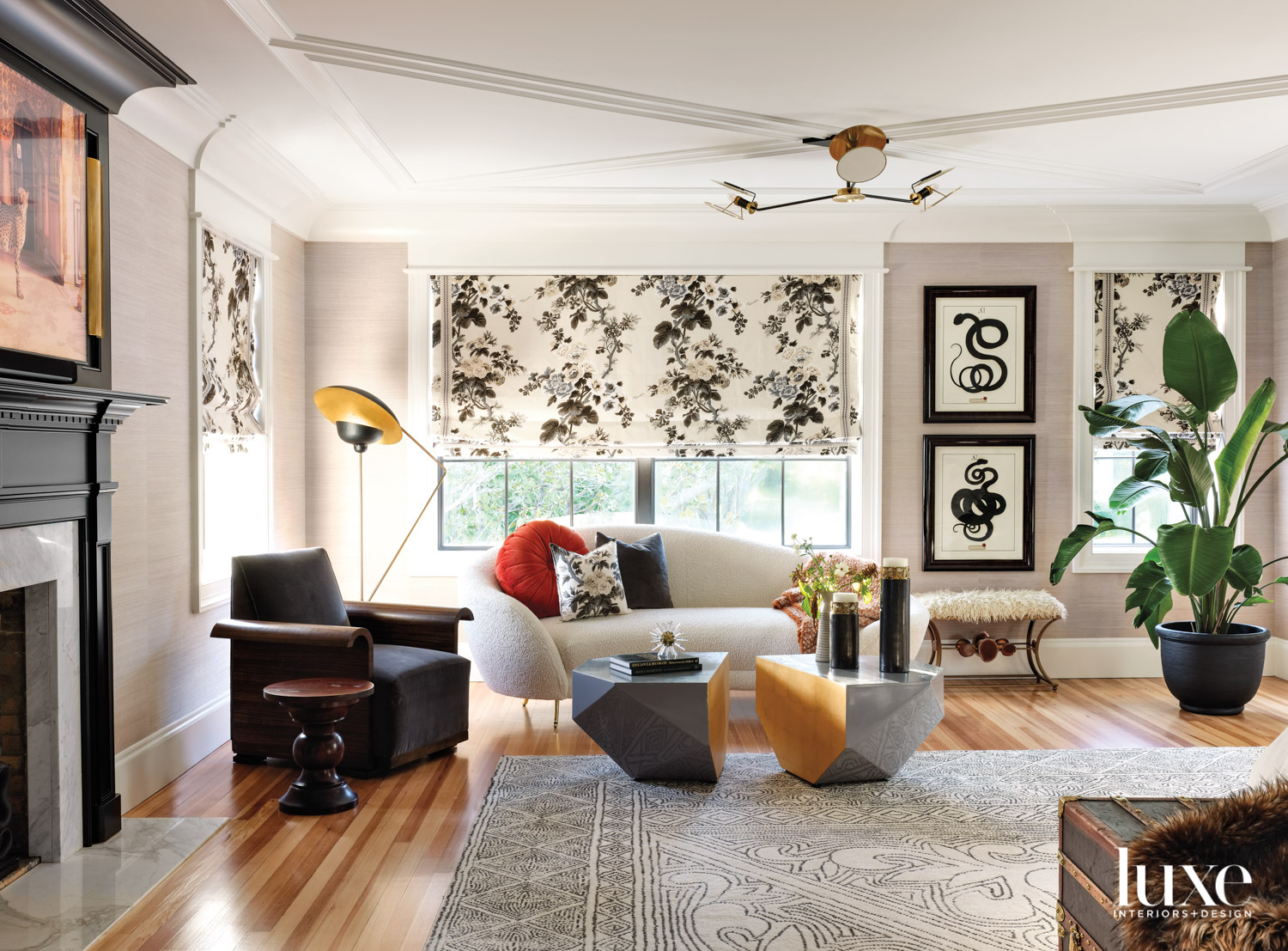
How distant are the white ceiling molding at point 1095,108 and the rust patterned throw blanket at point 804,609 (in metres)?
2.04

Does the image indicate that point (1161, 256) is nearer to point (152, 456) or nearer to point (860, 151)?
point (860, 151)

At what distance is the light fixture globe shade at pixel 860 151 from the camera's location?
13.3 feet

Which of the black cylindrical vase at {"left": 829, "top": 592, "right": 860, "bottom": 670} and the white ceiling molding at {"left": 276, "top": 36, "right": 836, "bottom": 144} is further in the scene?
the black cylindrical vase at {"left": 829, "top": 592, "right": 860, "bottom": 670}

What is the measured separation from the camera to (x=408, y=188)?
5090 millimetres

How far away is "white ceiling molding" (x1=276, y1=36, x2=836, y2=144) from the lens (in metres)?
3.34

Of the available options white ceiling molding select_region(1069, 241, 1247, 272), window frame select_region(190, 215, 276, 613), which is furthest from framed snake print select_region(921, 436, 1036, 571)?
window frame select_region(190, 215, 276, 613)

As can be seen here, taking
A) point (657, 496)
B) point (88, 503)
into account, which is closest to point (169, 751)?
point (88, 503)

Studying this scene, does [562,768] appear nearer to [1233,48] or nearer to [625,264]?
[625,264]

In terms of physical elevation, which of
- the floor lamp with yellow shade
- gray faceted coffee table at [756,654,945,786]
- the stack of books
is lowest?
gray faceted coffee table at [756,654,945,786]

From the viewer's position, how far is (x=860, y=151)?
401 cm

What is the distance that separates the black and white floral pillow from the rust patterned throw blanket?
0.80 m

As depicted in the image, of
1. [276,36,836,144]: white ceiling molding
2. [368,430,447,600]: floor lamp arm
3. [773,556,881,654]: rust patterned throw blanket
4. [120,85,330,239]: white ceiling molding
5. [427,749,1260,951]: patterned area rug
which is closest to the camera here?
[427,749,1260,951]: patterned area rug

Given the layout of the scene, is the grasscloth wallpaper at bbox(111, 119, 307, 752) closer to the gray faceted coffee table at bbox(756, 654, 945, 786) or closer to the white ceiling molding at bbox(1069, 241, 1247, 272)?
the gray faceted coffee table at bbox(756, 654, 945, 786)

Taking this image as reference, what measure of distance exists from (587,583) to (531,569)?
28 centimetres
